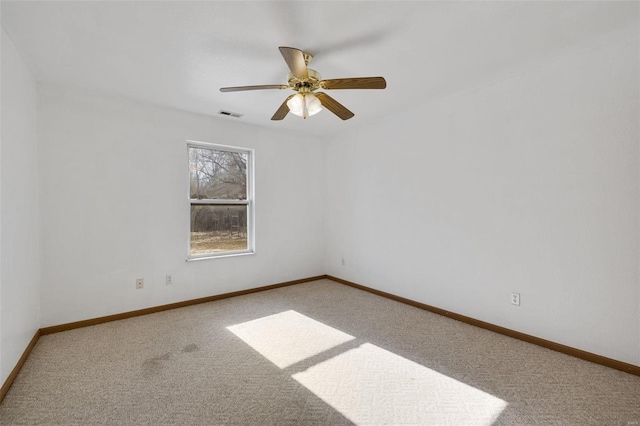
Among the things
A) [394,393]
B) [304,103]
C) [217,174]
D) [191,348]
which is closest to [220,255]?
[217,174]

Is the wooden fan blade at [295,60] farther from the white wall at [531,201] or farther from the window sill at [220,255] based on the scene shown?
the window sill at [220,255]

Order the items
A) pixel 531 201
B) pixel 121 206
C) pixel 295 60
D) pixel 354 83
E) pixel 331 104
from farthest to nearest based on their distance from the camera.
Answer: pixel 121 206
pixel 531 201
pixel 331 104
pixel 354 83
pixel 295 60

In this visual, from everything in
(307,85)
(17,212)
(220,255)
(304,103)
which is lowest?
(220,255)

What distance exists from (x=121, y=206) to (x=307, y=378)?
264cm

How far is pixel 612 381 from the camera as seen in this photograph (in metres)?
2.00

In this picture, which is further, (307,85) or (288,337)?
(288,337)

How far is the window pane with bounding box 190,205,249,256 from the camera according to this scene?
150 inches

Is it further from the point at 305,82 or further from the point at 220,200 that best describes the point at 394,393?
the point at 220,200

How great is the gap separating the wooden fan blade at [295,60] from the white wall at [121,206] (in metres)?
2.17

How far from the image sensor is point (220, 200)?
3.98m

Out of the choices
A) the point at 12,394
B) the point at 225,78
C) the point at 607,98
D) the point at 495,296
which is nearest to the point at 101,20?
the point at 225,78

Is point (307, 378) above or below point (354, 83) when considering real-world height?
below

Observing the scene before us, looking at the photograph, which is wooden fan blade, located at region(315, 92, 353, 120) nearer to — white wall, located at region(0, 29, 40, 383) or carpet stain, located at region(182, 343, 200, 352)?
white wall, located at region(0, 29, 40, 383)

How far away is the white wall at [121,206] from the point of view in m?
2.87
